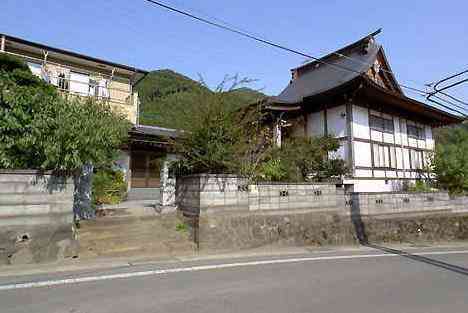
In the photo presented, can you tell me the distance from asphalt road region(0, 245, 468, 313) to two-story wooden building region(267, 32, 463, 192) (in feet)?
27.1

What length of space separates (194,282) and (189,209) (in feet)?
13.0

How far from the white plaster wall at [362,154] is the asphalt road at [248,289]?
8510 millimetres

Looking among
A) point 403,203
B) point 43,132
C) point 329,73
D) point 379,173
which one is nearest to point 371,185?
point 379,173

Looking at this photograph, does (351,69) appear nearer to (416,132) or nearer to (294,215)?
(416,132)

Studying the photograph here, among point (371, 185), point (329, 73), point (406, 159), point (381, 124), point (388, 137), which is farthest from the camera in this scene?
point (329, 73)

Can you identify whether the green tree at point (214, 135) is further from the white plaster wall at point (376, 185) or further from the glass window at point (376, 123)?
the glass window at point (376, 123)

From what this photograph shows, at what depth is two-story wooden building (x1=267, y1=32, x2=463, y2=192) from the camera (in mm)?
15062

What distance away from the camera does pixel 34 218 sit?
6629 millimetres

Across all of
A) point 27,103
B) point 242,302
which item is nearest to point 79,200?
point 27,103

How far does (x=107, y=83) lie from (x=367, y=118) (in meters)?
13.9

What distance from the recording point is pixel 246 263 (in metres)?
6.69

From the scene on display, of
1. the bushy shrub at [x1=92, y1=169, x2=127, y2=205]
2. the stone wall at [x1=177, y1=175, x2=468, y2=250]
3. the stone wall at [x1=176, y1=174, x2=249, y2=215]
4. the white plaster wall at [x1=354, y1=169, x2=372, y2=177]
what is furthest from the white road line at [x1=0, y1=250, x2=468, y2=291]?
the white plaster wall at [x1=354, y1=169, x2=372, y2=177]

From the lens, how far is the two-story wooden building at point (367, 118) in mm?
15062

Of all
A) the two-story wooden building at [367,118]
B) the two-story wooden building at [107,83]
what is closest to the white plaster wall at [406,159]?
the two-story wooden building at [367,118]
